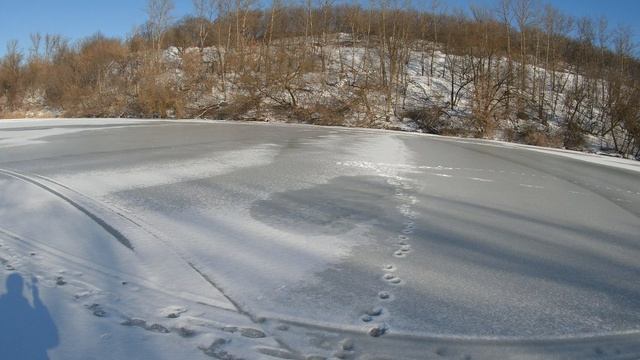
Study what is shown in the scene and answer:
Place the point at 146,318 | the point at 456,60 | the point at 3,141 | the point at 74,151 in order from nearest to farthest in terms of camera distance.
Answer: the point at 146,318 → the point at 74,151 → the point at 3,141 → the point at 456,60

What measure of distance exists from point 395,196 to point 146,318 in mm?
4360

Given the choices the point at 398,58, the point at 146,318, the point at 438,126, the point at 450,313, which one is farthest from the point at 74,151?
the point at 398,58

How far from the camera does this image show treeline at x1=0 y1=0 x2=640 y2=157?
99.5ft

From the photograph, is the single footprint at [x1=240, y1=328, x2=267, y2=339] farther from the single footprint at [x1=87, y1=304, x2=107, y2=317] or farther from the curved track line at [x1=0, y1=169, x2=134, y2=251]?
the curved track line at [x1=0, y1=169, x2=134, y2=251]

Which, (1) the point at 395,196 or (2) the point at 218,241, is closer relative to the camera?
(2) the point at 218,241

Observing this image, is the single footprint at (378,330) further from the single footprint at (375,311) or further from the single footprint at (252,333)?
the single footprint at (252,333)

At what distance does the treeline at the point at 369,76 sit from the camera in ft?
99.5

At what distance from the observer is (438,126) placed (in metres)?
29.7

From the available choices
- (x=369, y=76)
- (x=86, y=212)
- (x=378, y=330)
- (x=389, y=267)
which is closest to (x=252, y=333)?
(x=378, y=330)

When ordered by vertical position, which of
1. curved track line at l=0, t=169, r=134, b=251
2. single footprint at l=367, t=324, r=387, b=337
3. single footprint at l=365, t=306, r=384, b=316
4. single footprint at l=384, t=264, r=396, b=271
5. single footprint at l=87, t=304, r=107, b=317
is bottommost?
single footprint at l=367, t=324, r=387, b=337

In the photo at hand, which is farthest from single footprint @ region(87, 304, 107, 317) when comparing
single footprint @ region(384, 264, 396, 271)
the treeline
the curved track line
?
the treeline

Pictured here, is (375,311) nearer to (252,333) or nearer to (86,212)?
(252,333)

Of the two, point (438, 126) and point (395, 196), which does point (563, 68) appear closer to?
point (438, 126)

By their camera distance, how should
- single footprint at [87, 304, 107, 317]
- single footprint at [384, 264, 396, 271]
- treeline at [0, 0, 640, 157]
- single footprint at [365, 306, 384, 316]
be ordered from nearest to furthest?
single footprint at [87, 304, 107, 317], single footprint at [365, 306, 384, 316], single footprint at [384, 264, 396, 271], treeline at [0, 0, 640, 157]
